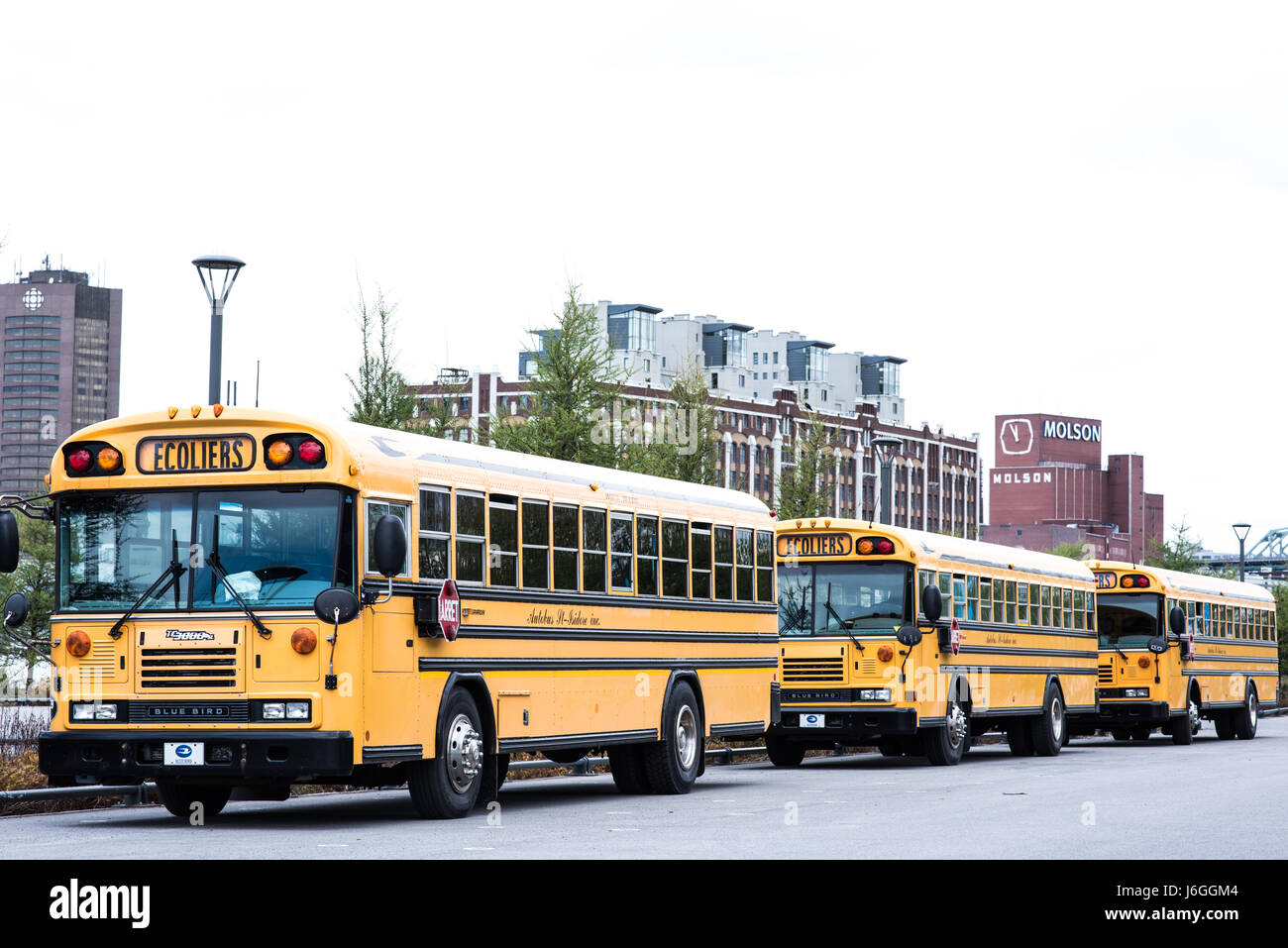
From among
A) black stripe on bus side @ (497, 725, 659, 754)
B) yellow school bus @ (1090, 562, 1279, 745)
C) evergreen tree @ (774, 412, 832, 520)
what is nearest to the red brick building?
evergreen tree @ (774, 412, 832, 520)

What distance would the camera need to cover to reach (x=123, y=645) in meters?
14.9

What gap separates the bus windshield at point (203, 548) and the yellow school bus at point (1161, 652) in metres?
23.7

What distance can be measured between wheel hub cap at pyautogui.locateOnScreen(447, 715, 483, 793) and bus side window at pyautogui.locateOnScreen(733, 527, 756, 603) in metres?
5.90

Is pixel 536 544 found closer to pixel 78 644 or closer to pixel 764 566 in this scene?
pixel 78 644

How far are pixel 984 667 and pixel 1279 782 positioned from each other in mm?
6430

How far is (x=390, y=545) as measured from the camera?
14180 millimetres

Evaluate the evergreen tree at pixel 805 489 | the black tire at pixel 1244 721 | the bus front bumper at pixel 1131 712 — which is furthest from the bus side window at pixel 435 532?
the black tire at pixel 1244 721

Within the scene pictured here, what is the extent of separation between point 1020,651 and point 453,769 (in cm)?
1576

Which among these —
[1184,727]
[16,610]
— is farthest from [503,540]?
[1184,727]

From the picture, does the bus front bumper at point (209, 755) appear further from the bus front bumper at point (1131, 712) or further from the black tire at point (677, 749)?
the bus front bumper at point (1131, 712)

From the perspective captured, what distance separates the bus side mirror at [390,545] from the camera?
1418 cm

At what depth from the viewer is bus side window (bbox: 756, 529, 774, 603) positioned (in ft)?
72.8
